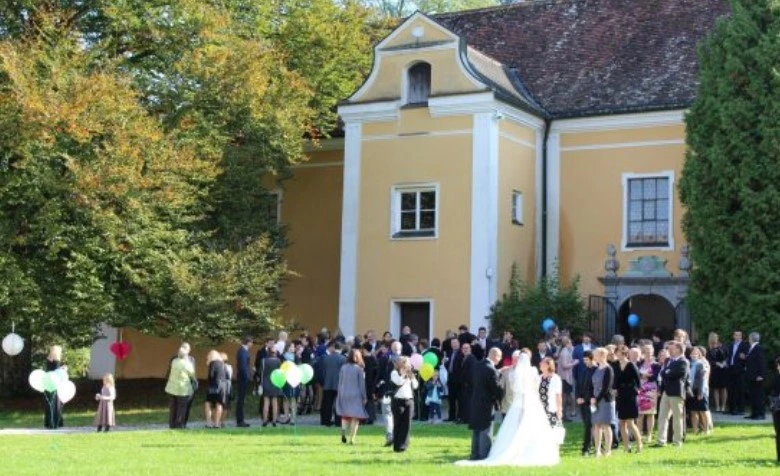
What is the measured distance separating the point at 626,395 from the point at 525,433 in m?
2.20

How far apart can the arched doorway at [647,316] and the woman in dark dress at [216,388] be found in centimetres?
1068

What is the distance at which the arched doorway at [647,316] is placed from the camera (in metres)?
30.4

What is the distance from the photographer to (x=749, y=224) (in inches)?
1014

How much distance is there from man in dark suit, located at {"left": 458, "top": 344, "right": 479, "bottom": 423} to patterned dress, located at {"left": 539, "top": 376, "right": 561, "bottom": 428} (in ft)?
3.65

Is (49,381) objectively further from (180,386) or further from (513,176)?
(513,176)

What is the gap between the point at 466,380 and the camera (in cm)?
2038

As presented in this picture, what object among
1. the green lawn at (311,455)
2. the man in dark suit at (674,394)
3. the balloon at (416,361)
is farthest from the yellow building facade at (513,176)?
the man in dark suit at (674,394)

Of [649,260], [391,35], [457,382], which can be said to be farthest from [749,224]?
[391,35]

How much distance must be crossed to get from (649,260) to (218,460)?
50.7 feet

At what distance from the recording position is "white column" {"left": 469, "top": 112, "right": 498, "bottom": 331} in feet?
96.6

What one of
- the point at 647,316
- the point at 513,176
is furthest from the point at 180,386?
the point at 647,316

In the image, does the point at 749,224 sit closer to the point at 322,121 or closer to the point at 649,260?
the point at 649,260

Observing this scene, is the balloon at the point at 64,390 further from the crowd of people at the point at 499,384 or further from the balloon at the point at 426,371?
the balloon at the point at 426,371

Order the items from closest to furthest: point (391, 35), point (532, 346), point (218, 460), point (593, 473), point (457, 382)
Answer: point (593, 473) → point (218, 460) → point (457, 382) → point (532, 346) → point (391, 35)
